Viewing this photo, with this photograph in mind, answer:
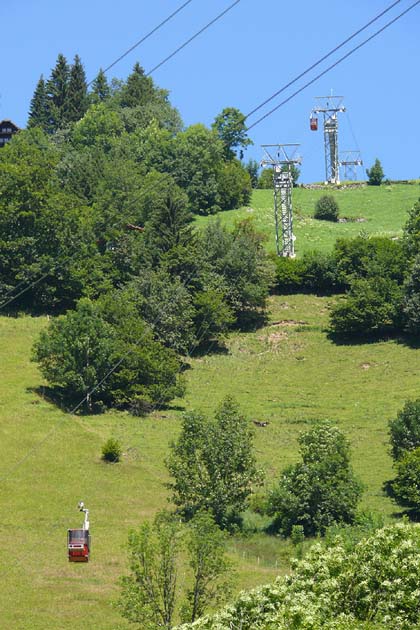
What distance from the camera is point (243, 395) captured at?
4284 inches

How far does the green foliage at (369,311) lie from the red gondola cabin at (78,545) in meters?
48.1

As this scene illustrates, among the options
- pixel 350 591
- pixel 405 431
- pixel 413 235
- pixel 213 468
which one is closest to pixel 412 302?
pixel 413 235

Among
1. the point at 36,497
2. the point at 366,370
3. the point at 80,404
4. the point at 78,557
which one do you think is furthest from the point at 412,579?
the point at 366,370

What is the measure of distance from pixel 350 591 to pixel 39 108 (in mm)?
Result: 142951

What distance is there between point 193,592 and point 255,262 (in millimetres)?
59480

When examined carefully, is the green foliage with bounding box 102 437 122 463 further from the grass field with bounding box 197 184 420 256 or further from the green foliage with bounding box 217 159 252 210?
the green foliage with bounding box 217 159 252 210

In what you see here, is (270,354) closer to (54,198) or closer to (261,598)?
(54,198)

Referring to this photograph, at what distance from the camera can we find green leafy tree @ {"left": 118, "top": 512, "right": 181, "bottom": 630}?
218 ft

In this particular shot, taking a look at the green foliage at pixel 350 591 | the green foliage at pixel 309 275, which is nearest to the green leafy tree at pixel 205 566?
the green foliage at pixel 350 591

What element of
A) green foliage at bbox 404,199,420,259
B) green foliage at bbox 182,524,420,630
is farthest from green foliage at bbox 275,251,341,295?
green foliage at bbox 182,524,420,630

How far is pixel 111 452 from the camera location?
94.0 meters

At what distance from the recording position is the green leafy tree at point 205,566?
68.6m

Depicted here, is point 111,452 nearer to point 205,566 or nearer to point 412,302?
point 205,566

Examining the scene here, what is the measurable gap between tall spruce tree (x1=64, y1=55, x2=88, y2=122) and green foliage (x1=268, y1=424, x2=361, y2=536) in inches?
4087
